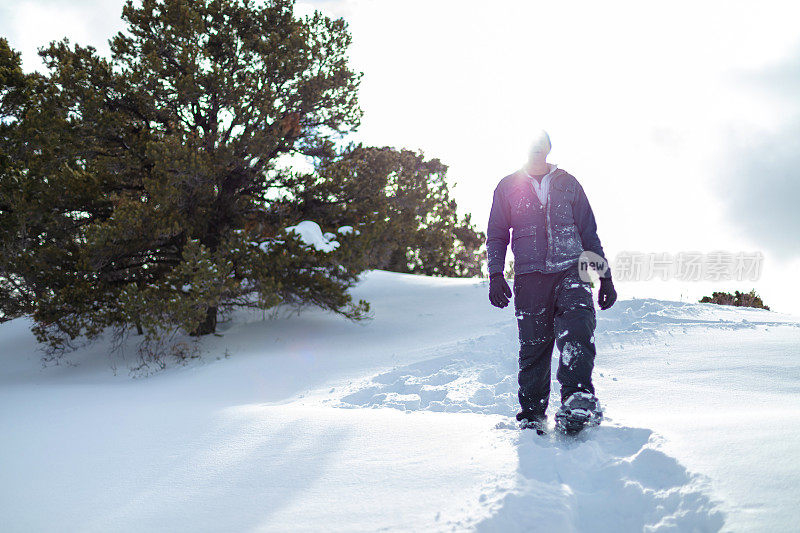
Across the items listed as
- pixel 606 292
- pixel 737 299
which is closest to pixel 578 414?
pixel 606 292

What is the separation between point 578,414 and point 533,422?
13.6 inches

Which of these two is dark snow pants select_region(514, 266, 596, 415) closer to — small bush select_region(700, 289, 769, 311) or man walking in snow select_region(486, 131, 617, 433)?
man walking in snow select_region(486, 131, 617, 433)

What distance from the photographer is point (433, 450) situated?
2615 millimetres

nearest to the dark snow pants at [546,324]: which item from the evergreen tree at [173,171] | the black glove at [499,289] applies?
the black glove at [499,289]

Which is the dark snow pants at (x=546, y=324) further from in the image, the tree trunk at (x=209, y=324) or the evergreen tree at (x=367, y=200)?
the tree trunk at (x=209, y=324)

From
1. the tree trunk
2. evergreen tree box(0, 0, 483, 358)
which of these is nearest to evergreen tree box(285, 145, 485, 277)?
evergreen tree box(0, 0, 483, 358)

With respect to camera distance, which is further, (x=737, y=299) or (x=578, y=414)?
(x=737, y=299)

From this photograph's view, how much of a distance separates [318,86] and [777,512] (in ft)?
32.7

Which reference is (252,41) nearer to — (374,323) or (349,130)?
(349,130)

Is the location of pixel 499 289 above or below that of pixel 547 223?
below

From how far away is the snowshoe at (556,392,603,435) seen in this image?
2.74m

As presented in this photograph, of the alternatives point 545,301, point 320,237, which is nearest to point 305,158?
point 320,237

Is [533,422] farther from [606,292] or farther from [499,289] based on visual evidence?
[606,292]

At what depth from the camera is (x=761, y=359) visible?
4.60 meters
